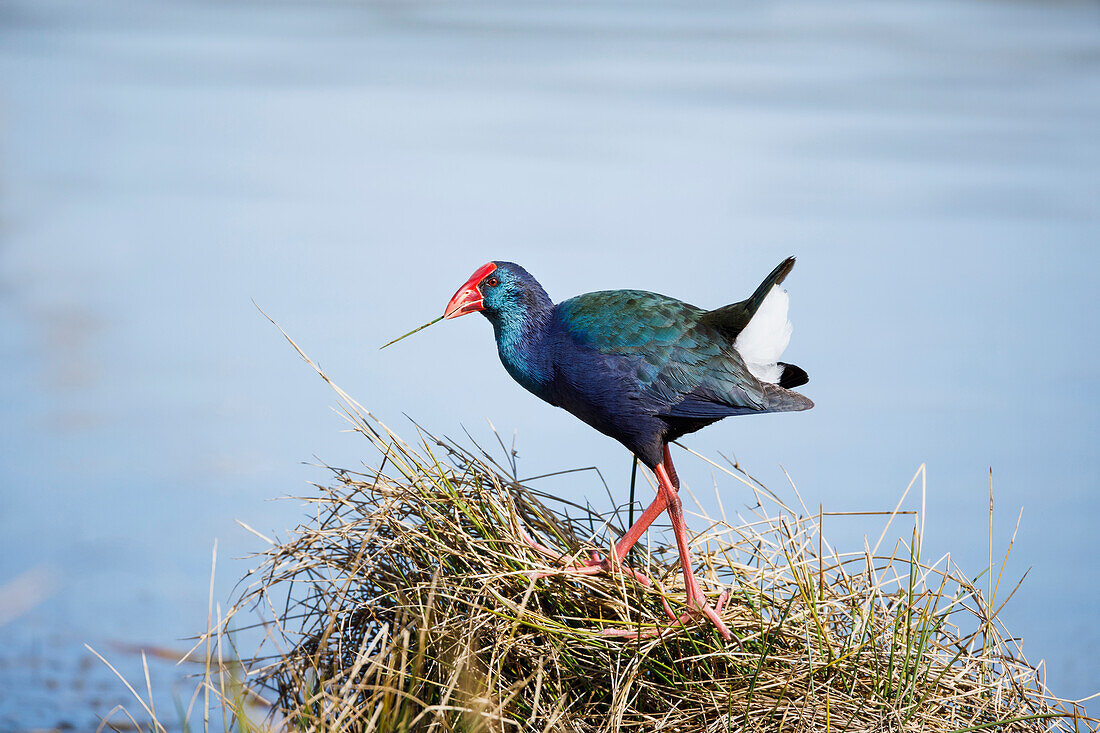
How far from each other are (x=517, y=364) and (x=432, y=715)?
1034 mm

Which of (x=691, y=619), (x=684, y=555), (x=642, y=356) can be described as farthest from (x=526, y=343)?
(x=691, y=619)

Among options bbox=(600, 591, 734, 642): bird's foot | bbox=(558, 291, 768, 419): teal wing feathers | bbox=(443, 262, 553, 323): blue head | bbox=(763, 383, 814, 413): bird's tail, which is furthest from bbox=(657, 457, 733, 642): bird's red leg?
bbox=(443, 262, 553, 323): blue head

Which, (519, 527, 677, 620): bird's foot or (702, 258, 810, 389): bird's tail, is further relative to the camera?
(702, 258, 810, 389): bird's tail

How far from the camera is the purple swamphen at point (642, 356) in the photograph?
8.79 feet

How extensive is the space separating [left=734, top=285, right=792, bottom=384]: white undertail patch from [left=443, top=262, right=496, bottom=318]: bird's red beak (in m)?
0.79

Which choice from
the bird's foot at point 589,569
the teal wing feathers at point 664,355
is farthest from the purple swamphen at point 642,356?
the bird's foot at point 589,569

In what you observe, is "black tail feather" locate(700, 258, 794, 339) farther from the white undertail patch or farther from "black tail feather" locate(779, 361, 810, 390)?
"black tail feather" locate(779, 361, 810, 390)

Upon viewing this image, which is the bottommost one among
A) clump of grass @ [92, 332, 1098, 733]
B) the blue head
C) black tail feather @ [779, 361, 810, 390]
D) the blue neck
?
clump of grass @ [92, 332, 1098, 733]

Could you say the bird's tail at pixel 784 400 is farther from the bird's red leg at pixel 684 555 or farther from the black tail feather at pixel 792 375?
the bird's red leg at pixel 684 555

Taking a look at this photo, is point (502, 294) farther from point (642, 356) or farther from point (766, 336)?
point (766, 336)

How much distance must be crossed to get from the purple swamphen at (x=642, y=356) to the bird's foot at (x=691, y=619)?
160 mm

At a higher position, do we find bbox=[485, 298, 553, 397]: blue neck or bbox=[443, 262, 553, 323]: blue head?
bbox=[443, 262, 553, 323]: blue head

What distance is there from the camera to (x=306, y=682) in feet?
7.48

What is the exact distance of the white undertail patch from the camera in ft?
9.16
